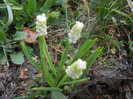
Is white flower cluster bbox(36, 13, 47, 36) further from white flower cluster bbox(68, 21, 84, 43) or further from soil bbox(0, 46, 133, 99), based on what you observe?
soil bbox(0, 46, 133, 99)

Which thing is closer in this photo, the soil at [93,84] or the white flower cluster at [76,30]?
the white flower cluster at [76,30]

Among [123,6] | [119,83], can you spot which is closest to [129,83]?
[119,83]

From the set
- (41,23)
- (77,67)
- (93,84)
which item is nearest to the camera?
(77,67)

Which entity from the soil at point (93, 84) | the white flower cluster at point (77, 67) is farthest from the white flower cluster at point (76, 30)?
the soil at point (93, 84)

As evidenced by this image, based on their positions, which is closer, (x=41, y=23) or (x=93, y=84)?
(x=41, y=23)

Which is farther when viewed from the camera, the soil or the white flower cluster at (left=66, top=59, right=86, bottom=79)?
the soil

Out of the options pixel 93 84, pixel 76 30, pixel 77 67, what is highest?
pixel 76 30

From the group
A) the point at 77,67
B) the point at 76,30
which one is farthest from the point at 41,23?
the point at 77,67

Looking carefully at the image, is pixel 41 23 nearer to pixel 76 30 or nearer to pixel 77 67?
pixel 76 30

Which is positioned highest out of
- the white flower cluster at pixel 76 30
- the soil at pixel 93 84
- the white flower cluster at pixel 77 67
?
the white flower cluster at pixel 76 30

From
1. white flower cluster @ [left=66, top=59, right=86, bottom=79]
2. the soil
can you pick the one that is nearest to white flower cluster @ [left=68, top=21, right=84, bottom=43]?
white flower cluster @ [left=66, top=59, right=86, bottom=79]

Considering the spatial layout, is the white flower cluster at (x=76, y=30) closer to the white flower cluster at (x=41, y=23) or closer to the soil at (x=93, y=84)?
the white flower cluster at (x=41, y=23)

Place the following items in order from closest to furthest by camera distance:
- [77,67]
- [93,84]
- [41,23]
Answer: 1. [77,67]
2. [41,23]
3. [93,84]
